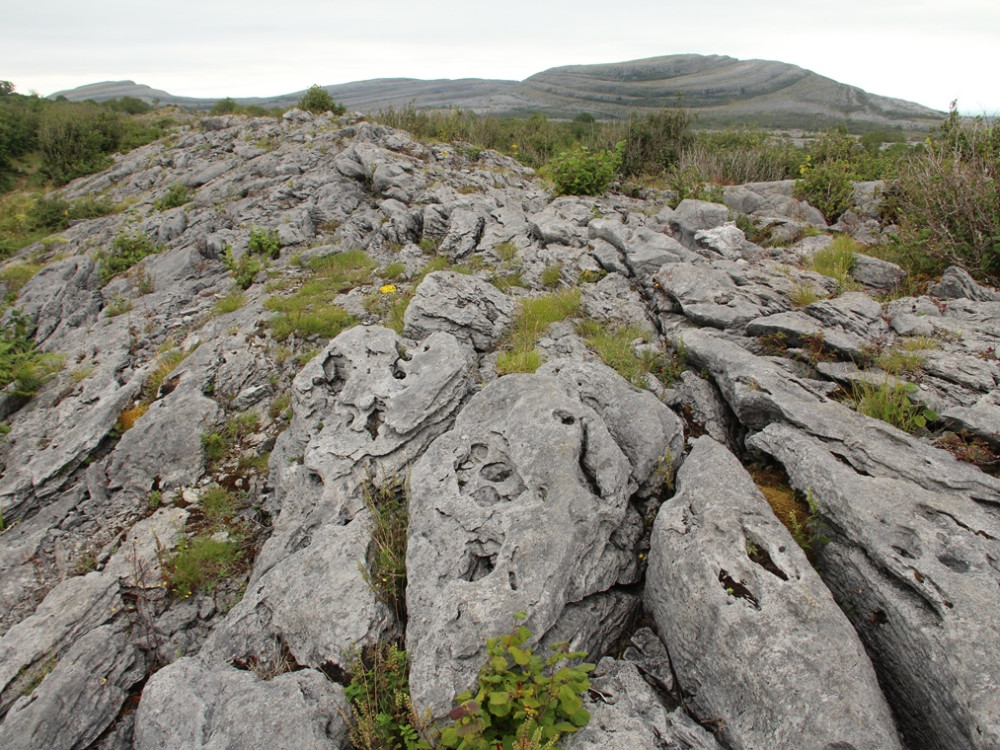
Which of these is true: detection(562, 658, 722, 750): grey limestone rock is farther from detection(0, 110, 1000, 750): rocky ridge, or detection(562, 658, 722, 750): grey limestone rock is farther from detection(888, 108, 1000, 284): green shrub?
detection(888, 108, 1000, 284): green shrub

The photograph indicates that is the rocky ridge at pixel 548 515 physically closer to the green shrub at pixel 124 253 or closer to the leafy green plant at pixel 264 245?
the leafy green plant at pixel 264 245

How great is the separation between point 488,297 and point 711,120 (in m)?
63.3

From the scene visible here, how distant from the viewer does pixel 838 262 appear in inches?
363

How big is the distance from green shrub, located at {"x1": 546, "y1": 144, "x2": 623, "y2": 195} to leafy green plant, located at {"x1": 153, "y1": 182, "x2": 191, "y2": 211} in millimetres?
13587

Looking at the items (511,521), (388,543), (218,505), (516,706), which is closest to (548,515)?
(511,521)

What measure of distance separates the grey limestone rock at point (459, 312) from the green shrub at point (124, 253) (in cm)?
1158

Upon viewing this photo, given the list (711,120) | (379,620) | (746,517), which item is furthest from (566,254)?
(711,120)

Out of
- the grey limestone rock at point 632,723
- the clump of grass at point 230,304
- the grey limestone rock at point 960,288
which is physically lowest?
the grey limestone rock at point 632,723

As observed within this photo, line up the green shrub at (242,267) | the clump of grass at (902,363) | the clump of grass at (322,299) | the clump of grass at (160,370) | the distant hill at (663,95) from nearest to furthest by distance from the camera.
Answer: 1. the clump of grass at (902,363)
2. the clump of grass at (160,370)
3. the clump of grass at (322,299)
4. the green shrub at (242,267)
5. the distant hill at (663,95)

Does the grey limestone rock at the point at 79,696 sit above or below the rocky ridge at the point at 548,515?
below

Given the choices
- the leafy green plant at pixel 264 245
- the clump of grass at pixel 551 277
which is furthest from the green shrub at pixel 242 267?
the clump of grass at pixel 551 277

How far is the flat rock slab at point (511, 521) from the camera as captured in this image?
416cm

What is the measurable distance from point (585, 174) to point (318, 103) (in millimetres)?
→ 18481

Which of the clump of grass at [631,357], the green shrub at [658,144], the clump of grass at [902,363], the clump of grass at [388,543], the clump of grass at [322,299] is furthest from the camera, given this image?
the green shrub at [658,144]
